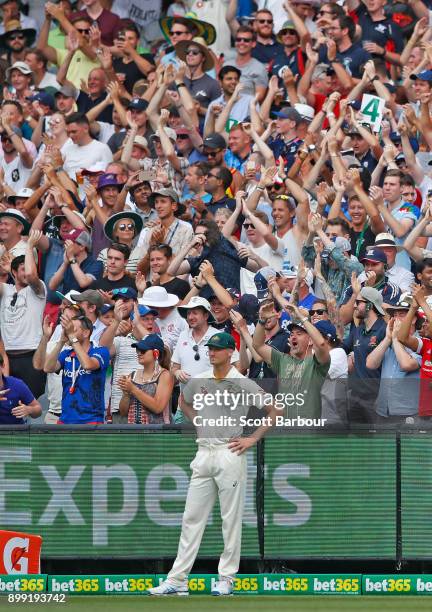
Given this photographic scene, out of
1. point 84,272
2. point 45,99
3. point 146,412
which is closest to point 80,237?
point 84,272

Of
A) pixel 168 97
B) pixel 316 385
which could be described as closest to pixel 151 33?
pixel 168 97

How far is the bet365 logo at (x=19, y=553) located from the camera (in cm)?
1305

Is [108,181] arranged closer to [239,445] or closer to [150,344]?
[150,344]

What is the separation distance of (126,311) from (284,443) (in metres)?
2.55

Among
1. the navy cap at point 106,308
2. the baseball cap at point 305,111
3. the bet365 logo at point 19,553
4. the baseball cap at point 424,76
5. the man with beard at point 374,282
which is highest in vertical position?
the baseball cap at point 424,76

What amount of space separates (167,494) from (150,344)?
1317 millimetres

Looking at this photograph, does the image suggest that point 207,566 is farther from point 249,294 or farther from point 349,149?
point 349,149

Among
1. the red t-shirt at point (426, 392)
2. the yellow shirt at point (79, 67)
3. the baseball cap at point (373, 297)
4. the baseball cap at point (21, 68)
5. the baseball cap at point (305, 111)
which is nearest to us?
the red t-shirt at point (426, 392)

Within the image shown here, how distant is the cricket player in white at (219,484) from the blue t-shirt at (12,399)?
196cm

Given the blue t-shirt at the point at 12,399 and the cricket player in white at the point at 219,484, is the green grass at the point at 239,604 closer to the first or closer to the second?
the cricket player in white at the point at 219,484

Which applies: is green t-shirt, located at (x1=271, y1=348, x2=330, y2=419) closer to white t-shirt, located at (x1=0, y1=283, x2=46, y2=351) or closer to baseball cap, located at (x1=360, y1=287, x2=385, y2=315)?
baseball cap, located at (x1=360, y1=287, x2=385, y2=315)

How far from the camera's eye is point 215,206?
17531 mm

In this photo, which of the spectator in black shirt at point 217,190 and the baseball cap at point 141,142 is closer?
the spectator in black shirt at point 217,190

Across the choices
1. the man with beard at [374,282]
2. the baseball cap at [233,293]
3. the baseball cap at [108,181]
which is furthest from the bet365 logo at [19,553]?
the baseball cap at [108,181]
